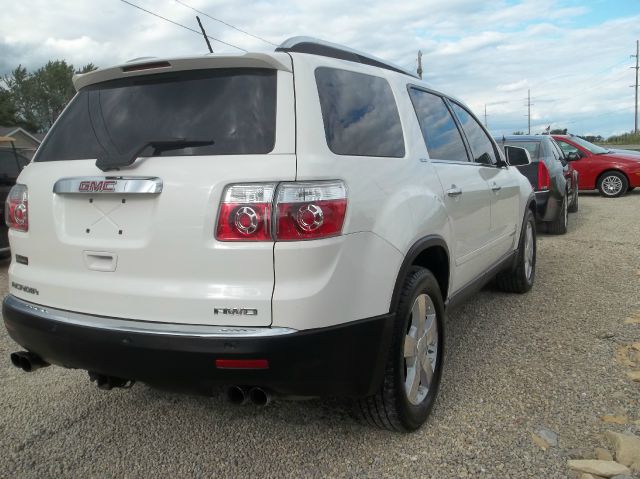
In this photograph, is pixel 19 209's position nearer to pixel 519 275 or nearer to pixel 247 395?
pixel 247 395

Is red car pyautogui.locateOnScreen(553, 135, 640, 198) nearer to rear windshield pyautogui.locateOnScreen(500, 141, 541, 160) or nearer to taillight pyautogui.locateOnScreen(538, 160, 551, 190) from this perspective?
rear windshield pyautogui.locateOnScreen(500, 141, 541, 160)

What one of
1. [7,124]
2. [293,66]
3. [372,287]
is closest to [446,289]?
[372,287]

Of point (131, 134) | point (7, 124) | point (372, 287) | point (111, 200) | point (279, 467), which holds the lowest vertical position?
point (279, 467)

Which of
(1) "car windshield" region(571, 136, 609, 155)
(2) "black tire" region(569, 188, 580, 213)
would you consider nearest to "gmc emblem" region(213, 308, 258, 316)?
(2) "black tire" region(569, 188, 580, 213)

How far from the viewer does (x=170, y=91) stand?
2.48 m

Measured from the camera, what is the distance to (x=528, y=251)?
550 cm

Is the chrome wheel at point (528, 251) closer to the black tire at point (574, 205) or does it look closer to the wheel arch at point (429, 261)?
the wheel arch at point (429, 261)

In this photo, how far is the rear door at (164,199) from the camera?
218cm

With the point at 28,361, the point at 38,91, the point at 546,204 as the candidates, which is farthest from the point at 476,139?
the point at 38,91

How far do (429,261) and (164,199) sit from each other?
1565mm

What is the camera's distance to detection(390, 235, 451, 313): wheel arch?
8.37 ft

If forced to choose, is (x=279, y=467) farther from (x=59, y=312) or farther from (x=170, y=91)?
(x=170, y=91)

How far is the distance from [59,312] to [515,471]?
83.8 inches

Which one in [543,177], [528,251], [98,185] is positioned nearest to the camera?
[98,185]
